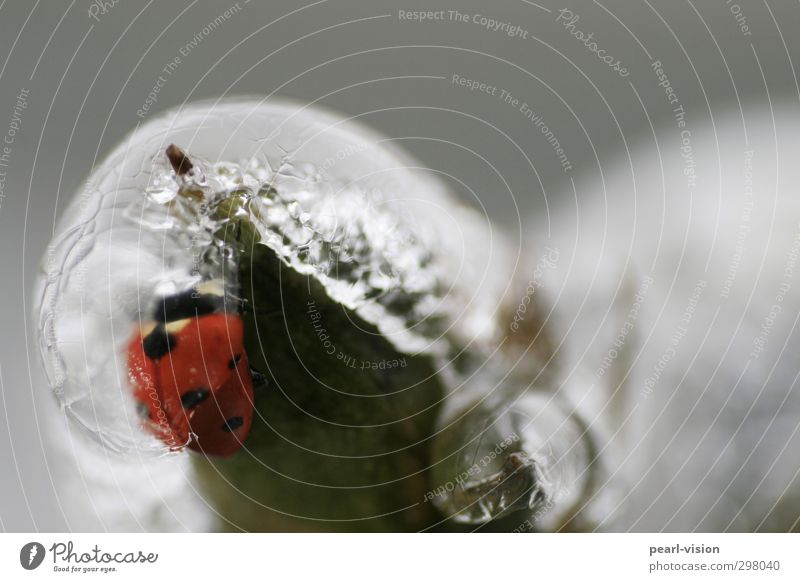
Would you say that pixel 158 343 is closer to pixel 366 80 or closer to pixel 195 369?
pixel 195 369

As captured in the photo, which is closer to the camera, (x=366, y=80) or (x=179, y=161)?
(x=179, y=161)

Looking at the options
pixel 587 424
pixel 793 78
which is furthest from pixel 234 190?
pixel 793 78

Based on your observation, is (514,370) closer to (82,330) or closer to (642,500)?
(642,500)

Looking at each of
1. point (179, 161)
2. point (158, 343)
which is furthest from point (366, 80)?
point (158, 343)

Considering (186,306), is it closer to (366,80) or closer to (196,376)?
(196,376)

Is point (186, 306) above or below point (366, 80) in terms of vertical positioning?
below

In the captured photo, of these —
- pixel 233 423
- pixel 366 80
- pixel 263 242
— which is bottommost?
pixel 233 423

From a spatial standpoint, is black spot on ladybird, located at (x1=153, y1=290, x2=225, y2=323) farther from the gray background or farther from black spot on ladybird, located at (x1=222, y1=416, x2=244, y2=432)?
the gray background
